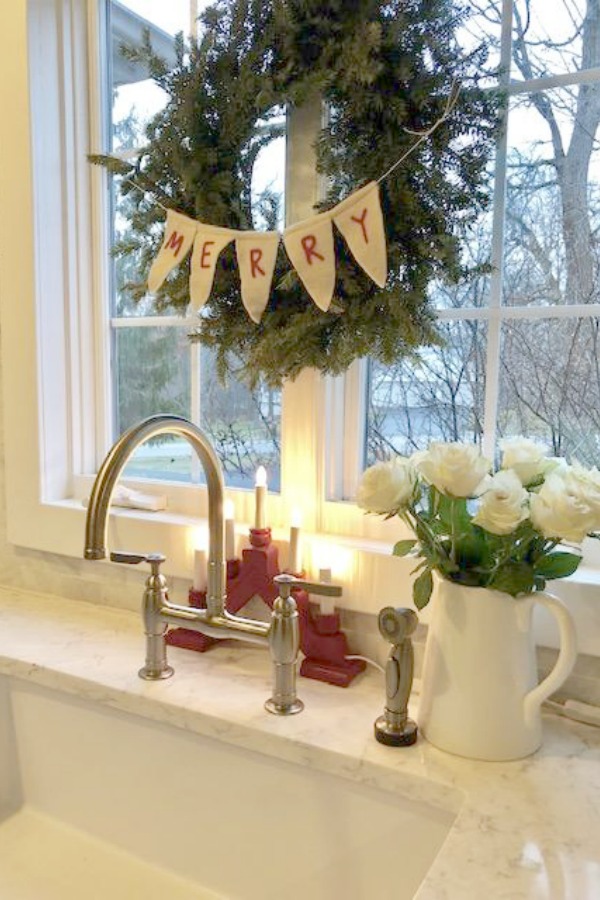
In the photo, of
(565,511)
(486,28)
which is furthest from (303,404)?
(486,28)

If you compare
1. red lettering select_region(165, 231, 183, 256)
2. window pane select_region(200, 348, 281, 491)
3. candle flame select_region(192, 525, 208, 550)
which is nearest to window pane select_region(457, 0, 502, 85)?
red lettering select_region(165, 231, 183, 256)

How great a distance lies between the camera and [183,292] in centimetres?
107

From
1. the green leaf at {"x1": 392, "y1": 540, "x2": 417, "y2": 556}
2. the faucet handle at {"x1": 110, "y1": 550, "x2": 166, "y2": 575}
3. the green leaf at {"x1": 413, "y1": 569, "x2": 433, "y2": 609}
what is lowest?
the faucet handle at {"x1": 110, "y1": 550, "x2": 166, "y2": 575}

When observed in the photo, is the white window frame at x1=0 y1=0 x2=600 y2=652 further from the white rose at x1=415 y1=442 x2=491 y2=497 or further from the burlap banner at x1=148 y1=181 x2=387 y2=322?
the white rose at x1=415 y1=442 x2=491 y2=497

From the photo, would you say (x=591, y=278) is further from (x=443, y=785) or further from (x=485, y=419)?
(x=443, y=785)

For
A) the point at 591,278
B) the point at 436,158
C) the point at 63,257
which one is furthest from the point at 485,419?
the point at 63,257

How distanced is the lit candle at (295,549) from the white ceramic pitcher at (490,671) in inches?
11.1

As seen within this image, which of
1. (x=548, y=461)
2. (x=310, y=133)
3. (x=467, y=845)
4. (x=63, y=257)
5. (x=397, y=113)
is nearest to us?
(x=467, y=845)

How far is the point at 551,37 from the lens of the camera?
0.98 metres

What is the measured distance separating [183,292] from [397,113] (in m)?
0.41

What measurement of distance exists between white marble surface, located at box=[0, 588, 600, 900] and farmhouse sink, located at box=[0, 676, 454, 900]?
43mm

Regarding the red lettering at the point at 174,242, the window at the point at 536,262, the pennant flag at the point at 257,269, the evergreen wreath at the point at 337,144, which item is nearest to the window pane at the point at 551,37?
the window at the point at 536,262

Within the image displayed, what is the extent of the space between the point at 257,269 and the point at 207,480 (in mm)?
323

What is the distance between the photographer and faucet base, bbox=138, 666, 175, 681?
3.40ft
